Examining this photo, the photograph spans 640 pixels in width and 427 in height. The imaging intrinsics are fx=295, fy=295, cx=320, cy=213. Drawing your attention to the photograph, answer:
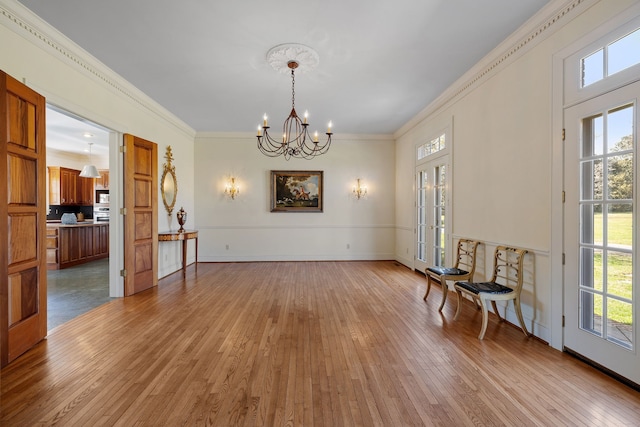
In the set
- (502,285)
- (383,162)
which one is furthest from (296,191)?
(502,285)

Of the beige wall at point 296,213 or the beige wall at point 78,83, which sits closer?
the beige wall at point 78,83

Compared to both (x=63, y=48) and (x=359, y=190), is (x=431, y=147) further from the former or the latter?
(x=63, y=48)

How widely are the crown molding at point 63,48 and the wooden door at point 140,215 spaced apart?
2.22 ft

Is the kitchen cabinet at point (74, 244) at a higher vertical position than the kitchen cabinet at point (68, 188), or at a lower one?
lower

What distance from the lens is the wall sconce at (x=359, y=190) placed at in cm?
726

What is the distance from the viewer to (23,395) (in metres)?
1.99

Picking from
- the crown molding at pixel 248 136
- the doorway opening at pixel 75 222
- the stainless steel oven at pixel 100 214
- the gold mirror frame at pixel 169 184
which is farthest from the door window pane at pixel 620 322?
the stainless steel oven at pixel 100 214

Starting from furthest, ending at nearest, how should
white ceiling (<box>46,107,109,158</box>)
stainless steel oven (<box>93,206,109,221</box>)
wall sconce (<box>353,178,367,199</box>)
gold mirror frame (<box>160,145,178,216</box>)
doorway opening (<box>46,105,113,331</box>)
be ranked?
stainless steel oven (<box>93,206,109,221</box>) → wall sconce (<box>353,178,367,199</box>) → white ceiling (<box>46,107,109,158</box>) → gold mirror frame (<box>160,145,178,216</box>) → doorway opening (<box>46,105,113,331</box>)

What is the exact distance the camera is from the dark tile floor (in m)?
3.65

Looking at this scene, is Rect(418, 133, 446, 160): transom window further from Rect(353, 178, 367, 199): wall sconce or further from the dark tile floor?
the dark tile floor

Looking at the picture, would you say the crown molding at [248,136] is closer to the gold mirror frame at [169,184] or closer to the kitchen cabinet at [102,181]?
the gold mirror frame at [169,184]

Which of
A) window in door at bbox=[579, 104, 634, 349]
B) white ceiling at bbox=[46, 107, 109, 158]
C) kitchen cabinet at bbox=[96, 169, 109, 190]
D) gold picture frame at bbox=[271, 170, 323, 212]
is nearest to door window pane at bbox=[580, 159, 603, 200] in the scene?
window in door at bbox=[579, 104, 634, 349]

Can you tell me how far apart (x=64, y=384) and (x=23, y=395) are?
209 millimetres

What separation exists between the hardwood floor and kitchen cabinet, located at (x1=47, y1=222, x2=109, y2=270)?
3.83m
